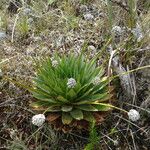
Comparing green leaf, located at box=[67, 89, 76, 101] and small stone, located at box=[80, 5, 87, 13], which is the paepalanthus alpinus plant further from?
small stone, located at box=[80, 5, 87, 13]

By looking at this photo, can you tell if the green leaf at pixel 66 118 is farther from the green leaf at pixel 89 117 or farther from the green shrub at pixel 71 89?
the green leaf at pixel 89 117

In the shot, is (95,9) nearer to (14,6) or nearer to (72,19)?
(72,19)

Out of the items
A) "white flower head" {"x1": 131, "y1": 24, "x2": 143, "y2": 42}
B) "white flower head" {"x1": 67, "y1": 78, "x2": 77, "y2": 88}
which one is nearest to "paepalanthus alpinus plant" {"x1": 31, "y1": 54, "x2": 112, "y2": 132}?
"white flower head" {"x1": 67, "y1": 78, "x2": 77, "y2": 88}

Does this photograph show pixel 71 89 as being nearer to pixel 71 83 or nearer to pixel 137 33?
pixel 71 83

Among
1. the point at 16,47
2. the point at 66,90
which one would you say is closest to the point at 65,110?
the point at 66,90

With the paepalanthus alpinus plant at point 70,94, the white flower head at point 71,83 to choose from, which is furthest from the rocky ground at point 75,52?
the white flower head at point 71,83

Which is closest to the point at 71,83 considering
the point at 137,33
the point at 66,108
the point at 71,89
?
the point at 71,89

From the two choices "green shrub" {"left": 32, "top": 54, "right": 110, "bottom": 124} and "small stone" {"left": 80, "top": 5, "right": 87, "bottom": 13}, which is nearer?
"green shrub" {"left": 32, "top": 54, "right": 110, "bottom": 124}
